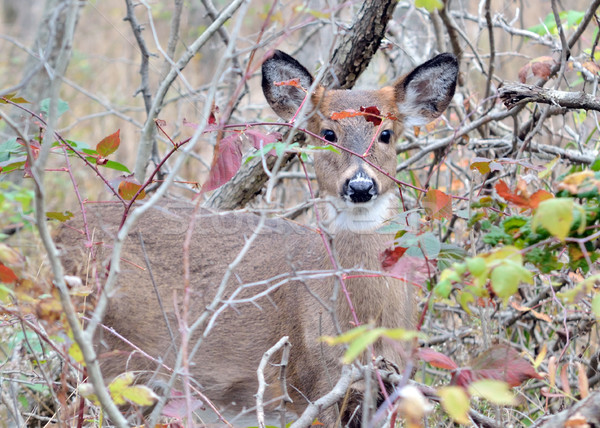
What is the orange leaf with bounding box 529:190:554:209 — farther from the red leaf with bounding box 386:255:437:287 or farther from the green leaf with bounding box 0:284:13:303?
the green leaf with bounding box 0:284:13:303

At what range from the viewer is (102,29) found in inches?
462

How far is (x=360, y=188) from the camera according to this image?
139 inches

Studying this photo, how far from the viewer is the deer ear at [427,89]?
4105 mm

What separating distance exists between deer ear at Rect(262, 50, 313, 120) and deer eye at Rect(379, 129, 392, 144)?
1.75 feet

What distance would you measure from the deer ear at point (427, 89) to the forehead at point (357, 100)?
0.08 m

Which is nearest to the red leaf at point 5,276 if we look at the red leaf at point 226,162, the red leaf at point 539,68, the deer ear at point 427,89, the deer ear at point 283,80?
the red leaf at point 226,162

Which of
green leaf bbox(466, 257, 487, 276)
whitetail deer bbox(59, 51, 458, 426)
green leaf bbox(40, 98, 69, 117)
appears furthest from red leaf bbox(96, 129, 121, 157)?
green leaf bbox(466, 257, 487, 276)

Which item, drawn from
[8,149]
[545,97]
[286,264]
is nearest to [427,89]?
[545,97]

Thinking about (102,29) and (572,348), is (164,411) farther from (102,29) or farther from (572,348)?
(102,29)

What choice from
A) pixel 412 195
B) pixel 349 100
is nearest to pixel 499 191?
pixel 349 100

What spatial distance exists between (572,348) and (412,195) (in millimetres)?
1652

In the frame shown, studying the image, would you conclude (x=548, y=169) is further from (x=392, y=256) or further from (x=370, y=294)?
(x=370, y=294)

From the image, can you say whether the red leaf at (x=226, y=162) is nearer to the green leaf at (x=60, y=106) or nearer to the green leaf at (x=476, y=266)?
the green leaf at (x=60, y=106)

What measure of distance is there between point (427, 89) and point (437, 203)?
1.61 metres
